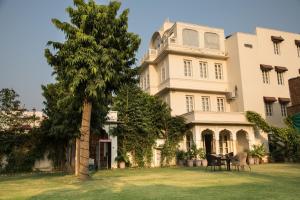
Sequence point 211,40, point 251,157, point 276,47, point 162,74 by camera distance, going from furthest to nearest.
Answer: point 276,47
point 211,40
point 162,74
point 251,157

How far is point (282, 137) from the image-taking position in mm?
26953

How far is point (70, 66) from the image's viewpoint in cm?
1365

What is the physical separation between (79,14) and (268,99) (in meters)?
21.6

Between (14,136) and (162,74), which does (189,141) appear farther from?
(14,136)

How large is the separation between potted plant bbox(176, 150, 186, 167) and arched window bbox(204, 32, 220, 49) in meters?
11.2

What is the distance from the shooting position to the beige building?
27.6m

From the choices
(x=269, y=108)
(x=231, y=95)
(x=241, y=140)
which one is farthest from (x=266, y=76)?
(x=241, y=140)

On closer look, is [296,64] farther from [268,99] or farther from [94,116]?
[94,116]

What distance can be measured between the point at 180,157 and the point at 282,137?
9468 mm

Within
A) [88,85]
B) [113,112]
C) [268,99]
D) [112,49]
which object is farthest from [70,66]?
[268,99]

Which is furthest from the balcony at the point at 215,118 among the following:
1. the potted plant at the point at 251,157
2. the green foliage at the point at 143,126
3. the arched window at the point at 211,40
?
the arched window at the point at 211,40

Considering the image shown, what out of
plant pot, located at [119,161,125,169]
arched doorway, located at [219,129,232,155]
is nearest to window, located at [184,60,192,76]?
arched doorway, located at [219,129,232,155]

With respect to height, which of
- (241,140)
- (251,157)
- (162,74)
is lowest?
(251,157)

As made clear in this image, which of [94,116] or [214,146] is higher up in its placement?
[94,116]
